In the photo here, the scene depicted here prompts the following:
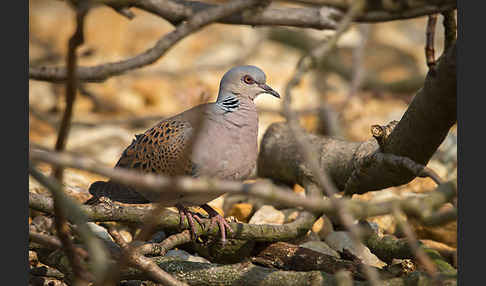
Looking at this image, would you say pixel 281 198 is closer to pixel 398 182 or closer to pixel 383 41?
pixel 398 182

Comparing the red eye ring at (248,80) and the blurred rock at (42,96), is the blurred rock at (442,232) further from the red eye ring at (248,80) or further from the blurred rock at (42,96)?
the blurred rock at (42,96)

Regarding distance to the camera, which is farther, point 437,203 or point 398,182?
point 398,182

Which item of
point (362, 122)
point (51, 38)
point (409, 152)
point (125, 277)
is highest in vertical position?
point (51, 38)

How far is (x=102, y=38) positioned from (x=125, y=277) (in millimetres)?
7287

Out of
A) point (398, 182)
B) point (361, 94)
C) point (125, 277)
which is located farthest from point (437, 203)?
point (361, 94)

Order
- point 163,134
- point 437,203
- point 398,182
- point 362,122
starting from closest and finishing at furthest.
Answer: point 437,203, point 398,182, point 163,134, point 362,122

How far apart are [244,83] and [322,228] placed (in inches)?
49.3

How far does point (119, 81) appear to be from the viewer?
29.6 feet

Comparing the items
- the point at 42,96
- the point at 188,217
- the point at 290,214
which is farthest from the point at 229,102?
the point at 42,96

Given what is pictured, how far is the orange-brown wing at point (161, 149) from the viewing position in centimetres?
369

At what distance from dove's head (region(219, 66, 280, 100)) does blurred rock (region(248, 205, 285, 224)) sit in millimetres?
893

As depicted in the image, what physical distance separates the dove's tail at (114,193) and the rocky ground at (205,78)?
2.80 feet

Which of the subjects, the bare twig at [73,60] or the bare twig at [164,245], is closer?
the bare twig at [73,60]

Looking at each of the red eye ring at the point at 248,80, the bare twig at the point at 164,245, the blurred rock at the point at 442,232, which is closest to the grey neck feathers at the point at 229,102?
the red eye ring at the point at 248,80
